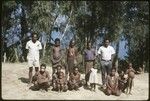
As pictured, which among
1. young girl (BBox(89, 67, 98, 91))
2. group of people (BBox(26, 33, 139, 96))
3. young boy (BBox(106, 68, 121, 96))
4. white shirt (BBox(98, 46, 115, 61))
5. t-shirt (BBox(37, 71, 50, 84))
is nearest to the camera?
t-shirt (BBox(37, 71, 50, 84))

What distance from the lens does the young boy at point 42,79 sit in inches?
514

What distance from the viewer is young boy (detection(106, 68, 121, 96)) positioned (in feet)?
44.2

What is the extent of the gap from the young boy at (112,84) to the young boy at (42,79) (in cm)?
204

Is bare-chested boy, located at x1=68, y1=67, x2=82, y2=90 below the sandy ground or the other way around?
the other way around

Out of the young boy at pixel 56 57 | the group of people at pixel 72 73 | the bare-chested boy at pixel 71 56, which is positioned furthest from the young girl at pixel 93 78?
the young boy at pixel 56 57

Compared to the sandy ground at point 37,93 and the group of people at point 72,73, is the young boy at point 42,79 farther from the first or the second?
the sandy ground at point 37,93

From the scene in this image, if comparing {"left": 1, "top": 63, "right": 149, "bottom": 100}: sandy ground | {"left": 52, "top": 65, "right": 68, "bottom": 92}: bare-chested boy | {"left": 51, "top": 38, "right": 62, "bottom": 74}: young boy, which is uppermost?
{"left": 51, "top": 38, "right": 62, "bottom": 74}: young boy

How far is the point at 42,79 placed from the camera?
13.1 m

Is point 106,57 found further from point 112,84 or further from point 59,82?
point 59,82

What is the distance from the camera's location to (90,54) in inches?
546

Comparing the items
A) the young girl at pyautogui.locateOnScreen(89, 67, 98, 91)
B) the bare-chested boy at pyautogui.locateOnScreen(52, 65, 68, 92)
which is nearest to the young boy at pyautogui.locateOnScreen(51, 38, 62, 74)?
the bare-chested boy at pyautogui.locateOnScreen(52, 65, 68, 92)

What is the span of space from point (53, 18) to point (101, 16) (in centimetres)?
267

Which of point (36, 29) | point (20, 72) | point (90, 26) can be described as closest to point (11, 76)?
point (20, 72)

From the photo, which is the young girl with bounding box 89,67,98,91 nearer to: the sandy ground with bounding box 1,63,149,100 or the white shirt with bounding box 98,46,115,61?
the sandy ground with bounding box 1,63,149,100
